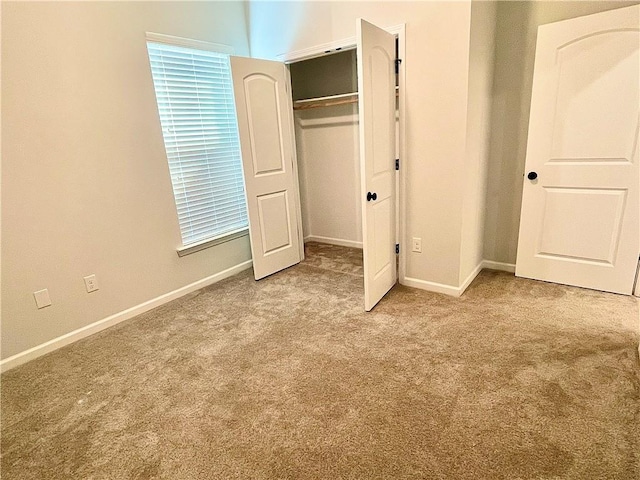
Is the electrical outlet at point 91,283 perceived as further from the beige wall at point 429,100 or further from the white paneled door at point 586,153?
the white paneled door at point 586,153

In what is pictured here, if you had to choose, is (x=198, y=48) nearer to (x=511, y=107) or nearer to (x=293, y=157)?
(x=293, y=157)

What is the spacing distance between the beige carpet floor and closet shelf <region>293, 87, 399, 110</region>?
204 centimetres

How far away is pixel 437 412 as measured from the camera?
173 cm

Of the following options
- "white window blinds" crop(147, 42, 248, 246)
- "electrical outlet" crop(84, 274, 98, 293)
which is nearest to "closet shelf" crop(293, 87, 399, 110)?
"white window blinds" crop(147, 42, 248, 246)

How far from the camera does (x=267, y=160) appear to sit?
134 inches

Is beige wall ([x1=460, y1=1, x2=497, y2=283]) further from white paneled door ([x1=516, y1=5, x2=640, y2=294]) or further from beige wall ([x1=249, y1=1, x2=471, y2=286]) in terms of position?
white paneled door ([x1=516, y1=5, x2=640, y2=294])

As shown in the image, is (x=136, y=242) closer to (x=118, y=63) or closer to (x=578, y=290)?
(x=118, y=63)

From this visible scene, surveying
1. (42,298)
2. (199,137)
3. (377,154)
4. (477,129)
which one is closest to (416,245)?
(377,154)

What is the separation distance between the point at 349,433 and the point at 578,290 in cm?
236

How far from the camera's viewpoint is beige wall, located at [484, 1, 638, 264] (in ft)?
8.89

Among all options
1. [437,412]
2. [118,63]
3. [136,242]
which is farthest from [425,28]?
[136,242]

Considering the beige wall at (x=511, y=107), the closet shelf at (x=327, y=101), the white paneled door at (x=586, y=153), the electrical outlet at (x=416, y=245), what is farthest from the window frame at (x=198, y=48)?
the white paneled door at (x=586, y=153)

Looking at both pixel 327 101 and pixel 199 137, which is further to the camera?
pixel 327 101

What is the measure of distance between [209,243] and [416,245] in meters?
1.87
